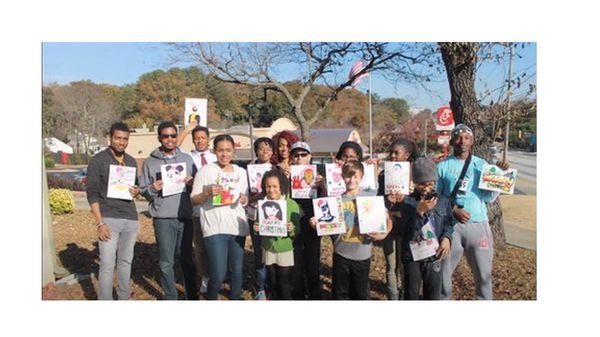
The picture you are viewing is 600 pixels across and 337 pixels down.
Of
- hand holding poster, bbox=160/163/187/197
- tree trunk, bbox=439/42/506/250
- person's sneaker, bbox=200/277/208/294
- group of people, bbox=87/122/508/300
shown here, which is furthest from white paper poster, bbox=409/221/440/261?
tree trunk, bbox=439/42/506/250

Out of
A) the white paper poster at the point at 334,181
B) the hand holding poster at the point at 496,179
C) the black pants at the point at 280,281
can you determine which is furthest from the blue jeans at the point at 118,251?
the hand holding poster at the point at 496,179

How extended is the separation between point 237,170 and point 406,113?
7.44 meters

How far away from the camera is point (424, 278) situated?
15.5 ft

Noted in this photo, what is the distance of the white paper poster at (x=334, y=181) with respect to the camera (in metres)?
4.93

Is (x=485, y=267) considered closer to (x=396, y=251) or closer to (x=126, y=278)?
(x=396, y=251)

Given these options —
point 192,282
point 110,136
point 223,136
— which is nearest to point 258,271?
point 192,282

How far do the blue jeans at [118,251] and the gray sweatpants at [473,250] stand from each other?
3118mm

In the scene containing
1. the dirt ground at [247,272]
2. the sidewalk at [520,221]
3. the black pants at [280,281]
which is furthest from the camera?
the sidewalk at [520,221]

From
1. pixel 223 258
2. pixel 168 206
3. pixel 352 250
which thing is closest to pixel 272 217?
pixel 223 258

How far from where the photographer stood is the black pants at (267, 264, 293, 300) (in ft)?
15.9

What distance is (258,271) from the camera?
5387mm

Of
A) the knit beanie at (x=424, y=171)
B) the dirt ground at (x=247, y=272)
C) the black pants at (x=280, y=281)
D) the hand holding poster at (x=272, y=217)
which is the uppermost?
the knit beanie at (x=424, y=171)

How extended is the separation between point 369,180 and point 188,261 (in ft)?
6.64

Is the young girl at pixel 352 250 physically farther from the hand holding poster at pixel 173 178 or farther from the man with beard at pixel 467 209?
the hand holding poster at pixel 173 178
